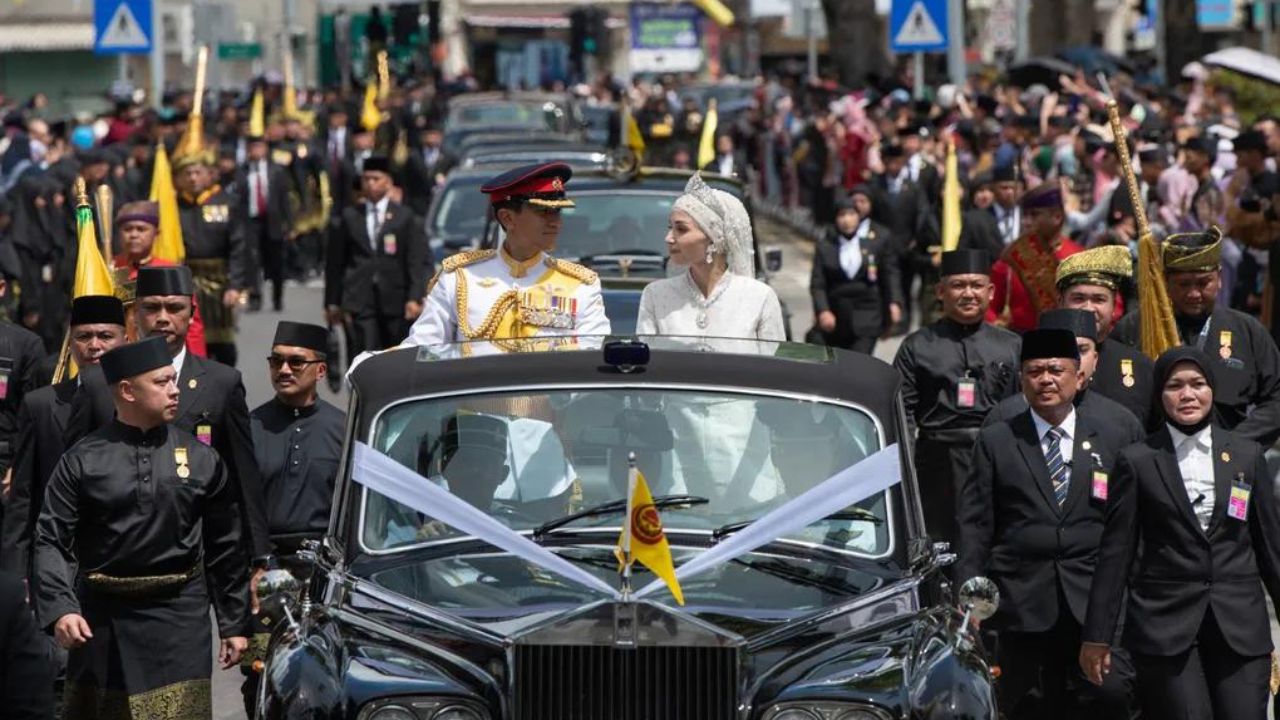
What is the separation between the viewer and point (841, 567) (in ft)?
24.5

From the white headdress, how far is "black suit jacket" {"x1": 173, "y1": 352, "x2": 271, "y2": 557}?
179 cm

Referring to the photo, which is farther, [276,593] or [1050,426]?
[1050,426]

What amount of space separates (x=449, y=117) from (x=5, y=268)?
1787 centimetres

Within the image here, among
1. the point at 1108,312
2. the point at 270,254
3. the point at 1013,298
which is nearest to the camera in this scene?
the point at 1108,312

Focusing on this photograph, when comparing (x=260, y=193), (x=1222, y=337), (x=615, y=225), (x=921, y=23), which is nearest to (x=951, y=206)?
(x=921, y=23)

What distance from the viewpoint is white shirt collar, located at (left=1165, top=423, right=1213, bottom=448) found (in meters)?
8.57

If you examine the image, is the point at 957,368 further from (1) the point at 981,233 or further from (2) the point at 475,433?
(1) the point at 981,233

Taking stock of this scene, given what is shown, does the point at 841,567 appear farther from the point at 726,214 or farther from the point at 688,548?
the point at 726,214

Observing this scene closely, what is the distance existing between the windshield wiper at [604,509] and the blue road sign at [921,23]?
60.8 ft

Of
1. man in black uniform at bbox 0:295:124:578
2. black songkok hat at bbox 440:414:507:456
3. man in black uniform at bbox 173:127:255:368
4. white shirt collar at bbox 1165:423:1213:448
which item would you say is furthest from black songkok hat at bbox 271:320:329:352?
man in black uniform at bbox 173:127:255:368

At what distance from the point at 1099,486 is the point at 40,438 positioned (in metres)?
3.72

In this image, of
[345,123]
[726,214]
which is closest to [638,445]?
[726,214]

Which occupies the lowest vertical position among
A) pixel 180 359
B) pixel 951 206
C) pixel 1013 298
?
pixel 951 206

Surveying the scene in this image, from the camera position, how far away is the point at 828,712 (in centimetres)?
662
